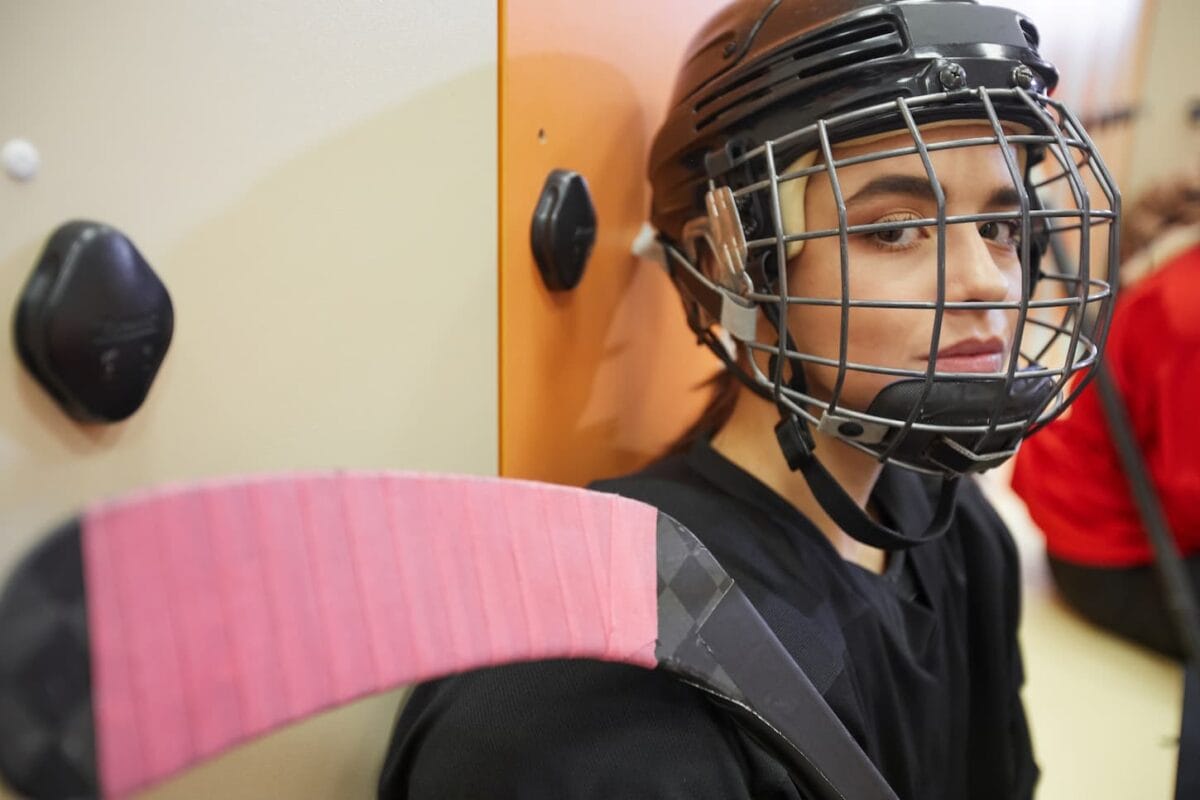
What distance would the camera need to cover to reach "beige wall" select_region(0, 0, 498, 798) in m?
0.39

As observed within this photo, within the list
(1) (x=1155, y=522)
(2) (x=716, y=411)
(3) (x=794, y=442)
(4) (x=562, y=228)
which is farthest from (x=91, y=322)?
(1) (x=1155, y=522)

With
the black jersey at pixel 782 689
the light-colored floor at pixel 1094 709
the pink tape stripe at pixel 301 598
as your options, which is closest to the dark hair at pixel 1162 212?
the light-colored floor at pixel 1094 709

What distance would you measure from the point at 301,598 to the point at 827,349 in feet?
1.54

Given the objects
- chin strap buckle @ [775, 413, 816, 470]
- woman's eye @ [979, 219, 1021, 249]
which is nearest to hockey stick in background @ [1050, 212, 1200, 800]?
woman's eye @ [979, 219, 1021, 249]

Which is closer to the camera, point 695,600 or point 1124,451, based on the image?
point 695,600

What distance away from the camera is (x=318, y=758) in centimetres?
55

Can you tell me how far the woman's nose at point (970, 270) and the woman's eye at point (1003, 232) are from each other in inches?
2.2

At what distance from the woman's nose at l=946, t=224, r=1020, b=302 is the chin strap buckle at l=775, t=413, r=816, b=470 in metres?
0.16

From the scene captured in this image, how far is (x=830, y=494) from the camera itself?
0.67 metres

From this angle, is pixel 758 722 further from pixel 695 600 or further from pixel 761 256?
pixel 761 256

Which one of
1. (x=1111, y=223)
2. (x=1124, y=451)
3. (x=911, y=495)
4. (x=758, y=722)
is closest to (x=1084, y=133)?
(x=1111, y=223)

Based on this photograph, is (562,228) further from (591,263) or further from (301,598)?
(301,598)

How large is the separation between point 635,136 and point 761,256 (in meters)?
0.28

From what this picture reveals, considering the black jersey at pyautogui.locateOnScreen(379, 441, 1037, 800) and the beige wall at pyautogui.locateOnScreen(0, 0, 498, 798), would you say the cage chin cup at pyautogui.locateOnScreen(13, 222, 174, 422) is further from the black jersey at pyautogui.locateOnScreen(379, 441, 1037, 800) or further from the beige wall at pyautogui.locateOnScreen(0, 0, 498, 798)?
the black jersey at pyautogui.locateOnScreen(379, 441, 1037, 800)
